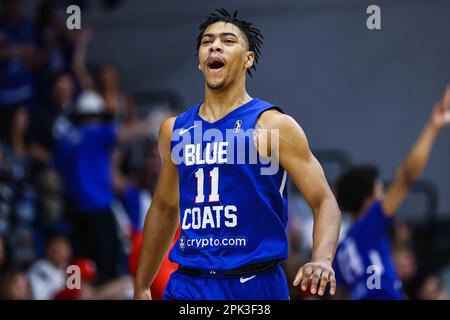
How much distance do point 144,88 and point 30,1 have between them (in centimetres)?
186

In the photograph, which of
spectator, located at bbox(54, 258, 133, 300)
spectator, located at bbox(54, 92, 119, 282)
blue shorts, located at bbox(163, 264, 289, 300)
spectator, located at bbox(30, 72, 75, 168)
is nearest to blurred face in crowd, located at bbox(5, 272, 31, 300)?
spectator, located at bbox(54, 258, 133, 300)

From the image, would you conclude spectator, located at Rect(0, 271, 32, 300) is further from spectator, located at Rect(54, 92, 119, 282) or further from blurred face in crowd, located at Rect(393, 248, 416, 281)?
blurred face in crowd, located at Rect(393, 248, 416, 281)

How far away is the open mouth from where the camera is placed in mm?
6038

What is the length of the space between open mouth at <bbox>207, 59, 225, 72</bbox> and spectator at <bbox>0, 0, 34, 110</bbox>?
23.9 ft

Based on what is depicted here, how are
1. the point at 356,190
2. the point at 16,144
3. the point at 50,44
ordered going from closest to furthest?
the point at 356,190 < the point at 16,144 < the point at 50,44

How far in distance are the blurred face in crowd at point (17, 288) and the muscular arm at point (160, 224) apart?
145 inches

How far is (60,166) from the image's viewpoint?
39.5 ft

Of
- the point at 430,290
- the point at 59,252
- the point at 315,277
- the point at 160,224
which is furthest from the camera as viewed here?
the point at 430,290

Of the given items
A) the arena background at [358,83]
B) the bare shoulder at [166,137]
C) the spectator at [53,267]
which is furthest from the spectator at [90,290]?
the arena background at [358,83]

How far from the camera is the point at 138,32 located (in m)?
15.1

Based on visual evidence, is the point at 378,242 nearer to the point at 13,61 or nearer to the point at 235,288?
the point at 235,288

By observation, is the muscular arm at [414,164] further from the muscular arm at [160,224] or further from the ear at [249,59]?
the ear at [249,59]

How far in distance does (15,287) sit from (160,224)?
3.87 m

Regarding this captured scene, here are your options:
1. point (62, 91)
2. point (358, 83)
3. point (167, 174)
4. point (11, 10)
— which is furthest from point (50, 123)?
point (167, 174)
